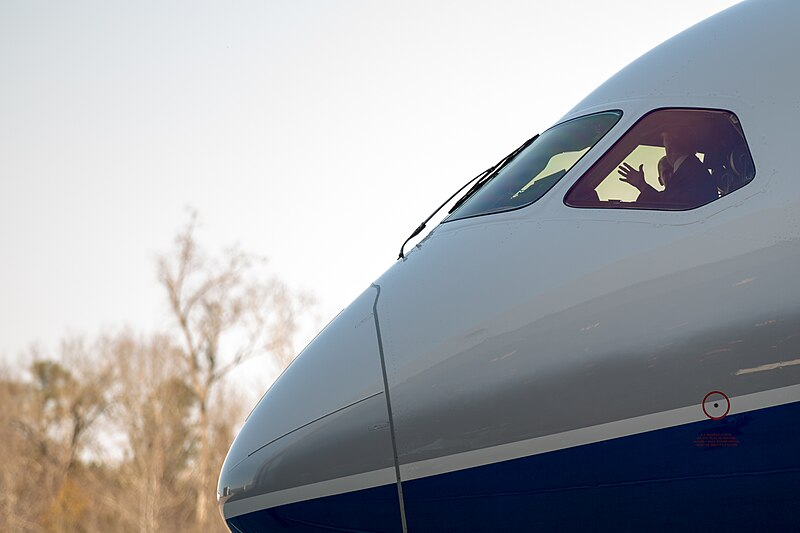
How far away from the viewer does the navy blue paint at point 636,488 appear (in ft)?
12.1

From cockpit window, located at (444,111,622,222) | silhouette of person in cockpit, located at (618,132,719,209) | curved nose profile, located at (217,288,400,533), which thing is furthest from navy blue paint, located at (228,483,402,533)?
silhouette of person in cockpit, located at (618,132,719,209)

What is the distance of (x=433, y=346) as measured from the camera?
4.13m

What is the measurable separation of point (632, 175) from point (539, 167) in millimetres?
595

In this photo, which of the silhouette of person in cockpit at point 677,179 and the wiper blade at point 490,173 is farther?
the wiper blade at point 490,173

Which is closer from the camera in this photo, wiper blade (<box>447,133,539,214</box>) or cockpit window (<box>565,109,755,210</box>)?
cockpit window (<box>565,109,755,210</box>)

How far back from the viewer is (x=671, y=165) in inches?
168

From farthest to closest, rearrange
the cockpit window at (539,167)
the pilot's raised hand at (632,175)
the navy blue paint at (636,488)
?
the cockpit window at (539,167)
the pilot's raised hand at (632,175)
the navy blue paint at (636,488)

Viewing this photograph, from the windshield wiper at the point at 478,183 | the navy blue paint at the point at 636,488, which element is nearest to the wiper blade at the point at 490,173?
the windshield wiper at the point at 478,183

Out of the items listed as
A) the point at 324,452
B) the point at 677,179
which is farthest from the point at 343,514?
the point at 677,179

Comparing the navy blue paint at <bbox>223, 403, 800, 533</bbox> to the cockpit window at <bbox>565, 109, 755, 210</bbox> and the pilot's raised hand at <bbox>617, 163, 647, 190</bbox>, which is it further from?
the pilot's raised hand at <bbox>617, 163, 647, 190</bbox>

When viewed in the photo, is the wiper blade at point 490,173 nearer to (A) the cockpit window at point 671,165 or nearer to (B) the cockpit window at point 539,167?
(B) the cockpit window at point 539,167

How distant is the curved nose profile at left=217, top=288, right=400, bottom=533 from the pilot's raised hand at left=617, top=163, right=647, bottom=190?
4.66ft

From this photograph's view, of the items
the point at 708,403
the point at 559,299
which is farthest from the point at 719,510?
the point at 559,299

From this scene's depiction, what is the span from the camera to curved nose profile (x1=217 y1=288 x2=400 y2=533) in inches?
162
